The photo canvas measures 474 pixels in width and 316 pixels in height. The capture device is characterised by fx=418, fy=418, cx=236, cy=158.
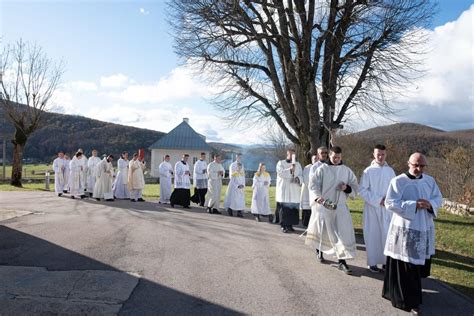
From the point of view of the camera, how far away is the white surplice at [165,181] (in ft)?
58.3

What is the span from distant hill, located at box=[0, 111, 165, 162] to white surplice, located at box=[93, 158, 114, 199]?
58567mm

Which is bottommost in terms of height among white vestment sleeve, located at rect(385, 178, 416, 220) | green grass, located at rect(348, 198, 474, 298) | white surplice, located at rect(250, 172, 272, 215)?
green grass, located at rect(348, 198, 474, 298)

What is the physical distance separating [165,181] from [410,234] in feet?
43.7

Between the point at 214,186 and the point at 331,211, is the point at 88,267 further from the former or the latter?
the point at 214,186

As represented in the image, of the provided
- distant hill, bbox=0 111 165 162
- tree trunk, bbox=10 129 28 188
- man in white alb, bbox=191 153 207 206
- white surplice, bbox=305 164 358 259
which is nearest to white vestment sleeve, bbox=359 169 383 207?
white surplice, bbox=305 164 358 259

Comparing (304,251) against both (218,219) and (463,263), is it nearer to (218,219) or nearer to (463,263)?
(463,263)

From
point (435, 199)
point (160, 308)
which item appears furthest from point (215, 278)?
point (435, 199)

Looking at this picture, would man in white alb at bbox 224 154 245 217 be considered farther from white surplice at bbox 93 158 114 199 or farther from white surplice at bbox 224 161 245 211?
white surplice at bbox 93 158 114 199

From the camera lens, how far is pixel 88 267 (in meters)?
6.75

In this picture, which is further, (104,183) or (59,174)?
(59,174)

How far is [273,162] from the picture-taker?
218 ft

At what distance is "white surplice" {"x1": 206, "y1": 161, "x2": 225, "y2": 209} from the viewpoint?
1508 cm

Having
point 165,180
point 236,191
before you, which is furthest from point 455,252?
point 165,180

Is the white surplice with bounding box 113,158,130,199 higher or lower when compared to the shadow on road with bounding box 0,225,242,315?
higher
